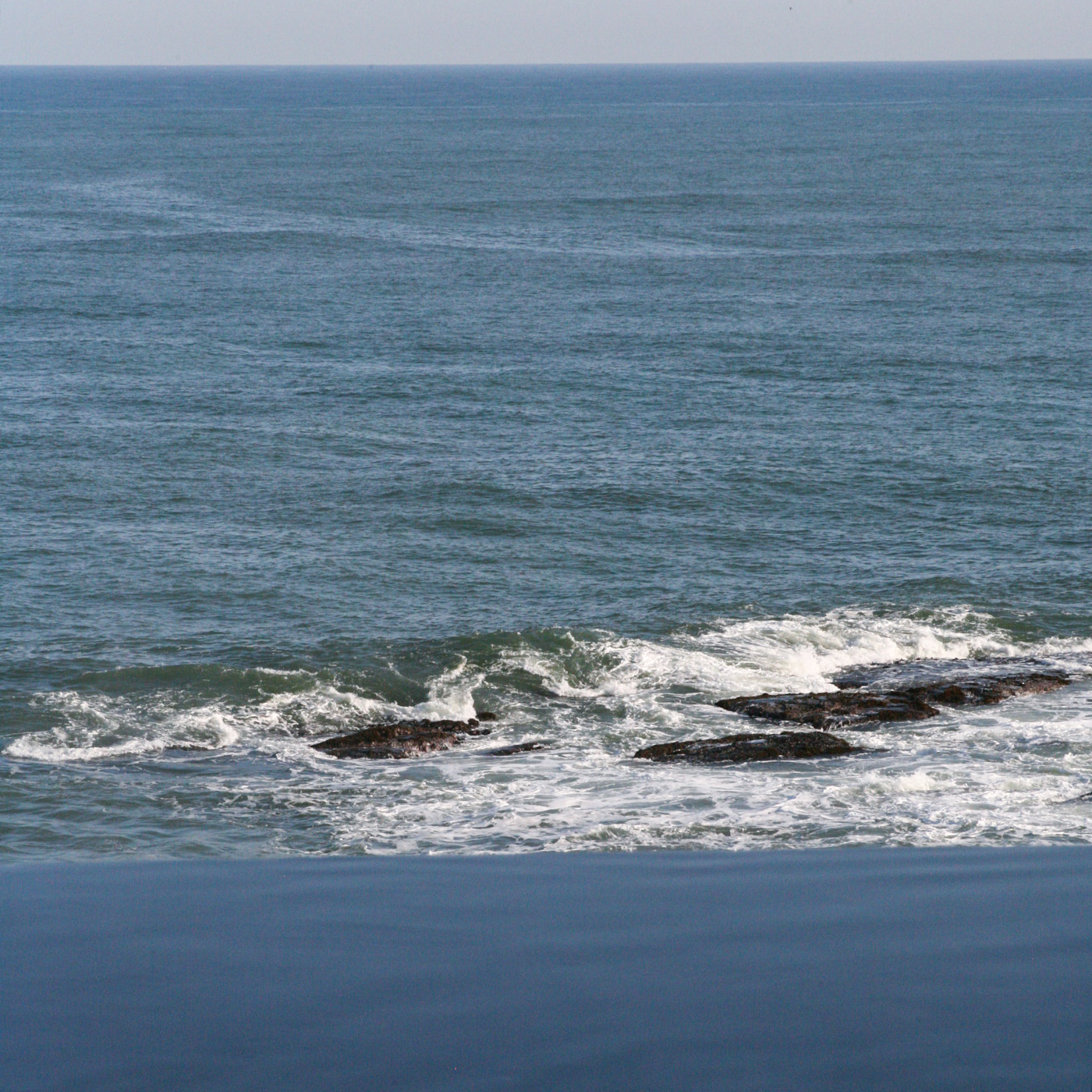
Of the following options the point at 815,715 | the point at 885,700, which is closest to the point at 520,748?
the point at 815,715

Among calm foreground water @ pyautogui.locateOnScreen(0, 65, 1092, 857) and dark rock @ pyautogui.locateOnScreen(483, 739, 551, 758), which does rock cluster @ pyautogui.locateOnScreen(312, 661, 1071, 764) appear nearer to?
dark rock @ pyautogui.locateOnScreen(483, 739, 551, 758)

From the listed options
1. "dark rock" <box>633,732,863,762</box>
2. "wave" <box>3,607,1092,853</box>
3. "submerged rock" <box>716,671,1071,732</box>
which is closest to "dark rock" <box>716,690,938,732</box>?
"submerged rock" <box>716,671,1071,732</box>

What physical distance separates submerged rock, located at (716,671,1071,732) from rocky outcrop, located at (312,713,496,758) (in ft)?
18.2

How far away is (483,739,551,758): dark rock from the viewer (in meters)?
26.0

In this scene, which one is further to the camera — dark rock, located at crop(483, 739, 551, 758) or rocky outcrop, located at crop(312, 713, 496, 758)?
dark rock, located at crop(483, 739, 551, 758)

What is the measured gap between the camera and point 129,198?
97.4 m

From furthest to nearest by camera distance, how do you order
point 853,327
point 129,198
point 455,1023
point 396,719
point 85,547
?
1. point 129,198
2. point 853,327
3. point 85,547
4. point 396,719
5. point 455,1023

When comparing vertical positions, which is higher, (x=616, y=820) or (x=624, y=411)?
(x=624, y=411)

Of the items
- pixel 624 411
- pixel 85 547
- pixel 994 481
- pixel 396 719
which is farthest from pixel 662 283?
pixel 396 719

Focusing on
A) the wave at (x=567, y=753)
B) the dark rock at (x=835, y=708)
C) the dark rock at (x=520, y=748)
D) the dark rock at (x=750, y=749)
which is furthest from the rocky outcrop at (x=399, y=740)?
the dark rock at (x=835, y=708)

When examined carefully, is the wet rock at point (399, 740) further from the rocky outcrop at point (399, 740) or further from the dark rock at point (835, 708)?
the dark rock at point (835, 708)

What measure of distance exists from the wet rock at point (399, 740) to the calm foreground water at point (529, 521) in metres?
0.53

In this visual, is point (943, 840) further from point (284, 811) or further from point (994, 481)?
point (994, 481)

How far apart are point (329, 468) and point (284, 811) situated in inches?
849
